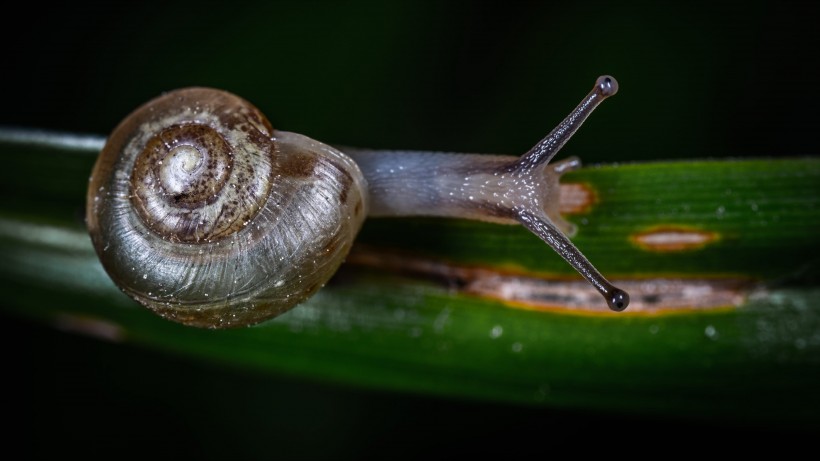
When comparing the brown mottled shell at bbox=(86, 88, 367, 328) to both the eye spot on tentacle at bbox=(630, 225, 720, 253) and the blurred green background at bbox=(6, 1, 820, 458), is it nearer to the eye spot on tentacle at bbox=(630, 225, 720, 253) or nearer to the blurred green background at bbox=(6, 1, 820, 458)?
the blurred green background at bbox=(6, 1, 820, 458)

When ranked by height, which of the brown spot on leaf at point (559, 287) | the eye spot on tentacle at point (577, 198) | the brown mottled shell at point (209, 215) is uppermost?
the eye spot on tentacle at point (577, 198)

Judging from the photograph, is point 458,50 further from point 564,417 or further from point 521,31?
point 564,417

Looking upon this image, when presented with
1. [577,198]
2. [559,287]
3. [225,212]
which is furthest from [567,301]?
[225,212]

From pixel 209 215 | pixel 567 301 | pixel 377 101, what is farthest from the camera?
pixel 377 101

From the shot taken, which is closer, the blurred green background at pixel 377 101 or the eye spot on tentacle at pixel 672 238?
the eye spot on tentacle at pixel 672 238

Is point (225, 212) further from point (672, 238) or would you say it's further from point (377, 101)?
point (672, 238)

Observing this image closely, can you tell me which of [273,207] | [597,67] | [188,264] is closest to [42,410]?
[188,264]

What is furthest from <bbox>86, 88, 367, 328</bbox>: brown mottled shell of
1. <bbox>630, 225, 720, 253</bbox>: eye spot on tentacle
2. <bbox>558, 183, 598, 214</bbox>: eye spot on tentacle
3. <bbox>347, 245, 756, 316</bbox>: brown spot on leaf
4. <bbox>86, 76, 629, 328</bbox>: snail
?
<bbox>630, 225, 720, 253</bbox>: eye spot on tentacle

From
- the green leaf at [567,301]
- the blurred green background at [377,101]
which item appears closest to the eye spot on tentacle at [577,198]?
the green leaf at [567,301]

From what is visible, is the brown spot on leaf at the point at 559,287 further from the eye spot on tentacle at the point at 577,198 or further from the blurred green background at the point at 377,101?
the blurred green background at the point at 377,101
